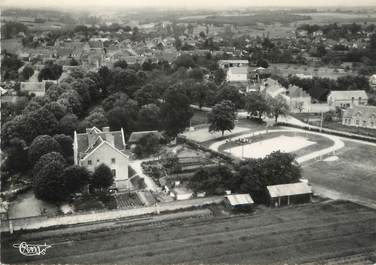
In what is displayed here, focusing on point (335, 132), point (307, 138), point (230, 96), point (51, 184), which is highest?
point (230, 96)

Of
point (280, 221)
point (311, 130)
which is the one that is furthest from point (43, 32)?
point (280, 221)

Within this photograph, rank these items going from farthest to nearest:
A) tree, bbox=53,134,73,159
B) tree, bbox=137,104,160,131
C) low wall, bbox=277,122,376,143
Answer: low wall, bbox=277,122,376,143
tree, bbox=137,104,160,131
tree, bbox=53,134,73,159

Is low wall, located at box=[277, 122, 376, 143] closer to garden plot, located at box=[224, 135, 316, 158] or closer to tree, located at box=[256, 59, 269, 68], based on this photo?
garden plot, located at box=[224, 135, 316, 158]

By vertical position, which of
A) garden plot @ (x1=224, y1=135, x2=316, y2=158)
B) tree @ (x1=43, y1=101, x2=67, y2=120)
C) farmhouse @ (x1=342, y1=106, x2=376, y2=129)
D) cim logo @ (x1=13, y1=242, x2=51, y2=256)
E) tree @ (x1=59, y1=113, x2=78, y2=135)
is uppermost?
tree @ (x1=43, y1=101, x2=67, y2=120)

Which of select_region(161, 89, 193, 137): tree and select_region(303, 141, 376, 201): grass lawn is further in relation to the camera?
select_region(161, 89, 193, 137): tree

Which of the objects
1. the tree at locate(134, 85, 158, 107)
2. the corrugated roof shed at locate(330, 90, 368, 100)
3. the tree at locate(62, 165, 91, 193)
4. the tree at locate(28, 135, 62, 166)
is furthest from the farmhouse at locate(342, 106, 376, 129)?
the tree at locate(62, 165, 91, 193)

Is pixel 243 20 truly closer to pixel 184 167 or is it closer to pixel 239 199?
pixel 184 167

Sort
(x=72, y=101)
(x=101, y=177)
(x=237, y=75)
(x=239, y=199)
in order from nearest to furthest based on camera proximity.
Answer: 1. (x=239, y=199)
2. (x=101, y=177)
3. (x=72, y=101)
4. (x=237, y=75)

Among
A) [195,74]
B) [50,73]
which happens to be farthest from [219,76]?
[50,73]
